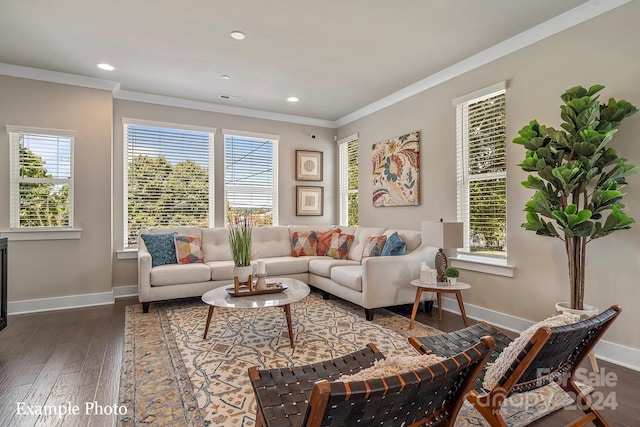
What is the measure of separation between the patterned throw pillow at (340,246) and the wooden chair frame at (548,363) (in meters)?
2.96

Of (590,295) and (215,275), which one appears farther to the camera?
(215,275)

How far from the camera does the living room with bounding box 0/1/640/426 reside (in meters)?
2.55

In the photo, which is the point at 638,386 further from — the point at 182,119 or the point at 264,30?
the point at 182,119

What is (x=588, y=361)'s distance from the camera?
101 inches

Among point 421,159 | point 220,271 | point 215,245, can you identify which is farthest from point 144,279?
point 421,159

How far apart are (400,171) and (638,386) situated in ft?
10.1

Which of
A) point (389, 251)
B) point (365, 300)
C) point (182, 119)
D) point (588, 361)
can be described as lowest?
point (588, 361)

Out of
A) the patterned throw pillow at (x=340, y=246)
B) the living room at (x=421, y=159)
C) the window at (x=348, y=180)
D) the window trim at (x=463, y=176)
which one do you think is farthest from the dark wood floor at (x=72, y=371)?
the window at (x=348, y=180)

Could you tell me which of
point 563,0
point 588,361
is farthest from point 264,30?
point 588,361

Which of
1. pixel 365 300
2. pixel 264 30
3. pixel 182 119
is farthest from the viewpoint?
pixel 182 119

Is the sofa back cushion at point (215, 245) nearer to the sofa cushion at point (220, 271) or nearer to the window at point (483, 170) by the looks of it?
the sofa cushion at point (220, 271)

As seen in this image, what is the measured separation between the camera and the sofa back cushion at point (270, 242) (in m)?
4.94

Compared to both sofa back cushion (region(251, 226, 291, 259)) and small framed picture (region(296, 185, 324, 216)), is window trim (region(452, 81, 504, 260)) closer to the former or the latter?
sofa back cushion (region(251, 226, 291, 259))

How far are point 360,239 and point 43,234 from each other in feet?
12.6
